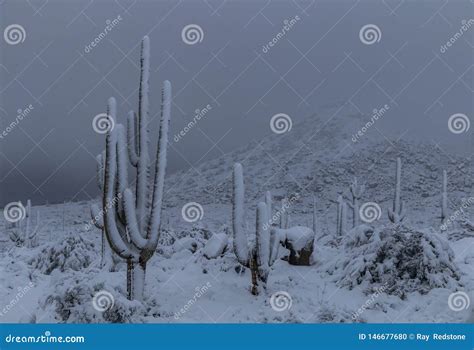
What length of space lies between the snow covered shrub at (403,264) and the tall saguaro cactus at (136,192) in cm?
414

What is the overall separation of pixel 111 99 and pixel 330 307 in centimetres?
485

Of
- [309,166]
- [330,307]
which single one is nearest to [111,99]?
[330,307]

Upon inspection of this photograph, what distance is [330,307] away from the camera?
8586 millimetres

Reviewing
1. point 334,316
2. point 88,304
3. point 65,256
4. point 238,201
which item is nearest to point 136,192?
point 238,201

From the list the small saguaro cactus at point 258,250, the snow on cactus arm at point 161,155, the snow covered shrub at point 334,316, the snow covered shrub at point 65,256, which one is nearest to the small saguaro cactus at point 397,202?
the small saguaro cactus at point 258,250

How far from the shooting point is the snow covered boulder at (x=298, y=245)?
11.6 meters

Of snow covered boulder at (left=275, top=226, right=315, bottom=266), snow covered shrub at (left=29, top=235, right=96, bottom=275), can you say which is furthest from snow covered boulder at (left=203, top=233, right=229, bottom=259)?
snow covered shrub at (left=29, top=235, right=96, bottom=275)

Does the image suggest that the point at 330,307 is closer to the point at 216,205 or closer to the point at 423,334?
the point at 423,334

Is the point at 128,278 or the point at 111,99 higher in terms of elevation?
the point at 111,99

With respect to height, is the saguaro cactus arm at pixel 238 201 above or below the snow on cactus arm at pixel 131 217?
above

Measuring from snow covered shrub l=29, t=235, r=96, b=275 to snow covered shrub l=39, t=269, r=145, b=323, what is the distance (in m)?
4.45

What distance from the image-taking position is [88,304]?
25.2 feet

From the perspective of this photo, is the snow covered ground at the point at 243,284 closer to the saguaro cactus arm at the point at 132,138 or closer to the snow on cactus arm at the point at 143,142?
the snow on cactus arm at the point at 143,142

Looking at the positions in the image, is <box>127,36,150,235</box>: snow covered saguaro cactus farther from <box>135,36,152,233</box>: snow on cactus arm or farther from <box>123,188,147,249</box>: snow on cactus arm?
<box>123,188,147,249</box>: snow on cactus arm
